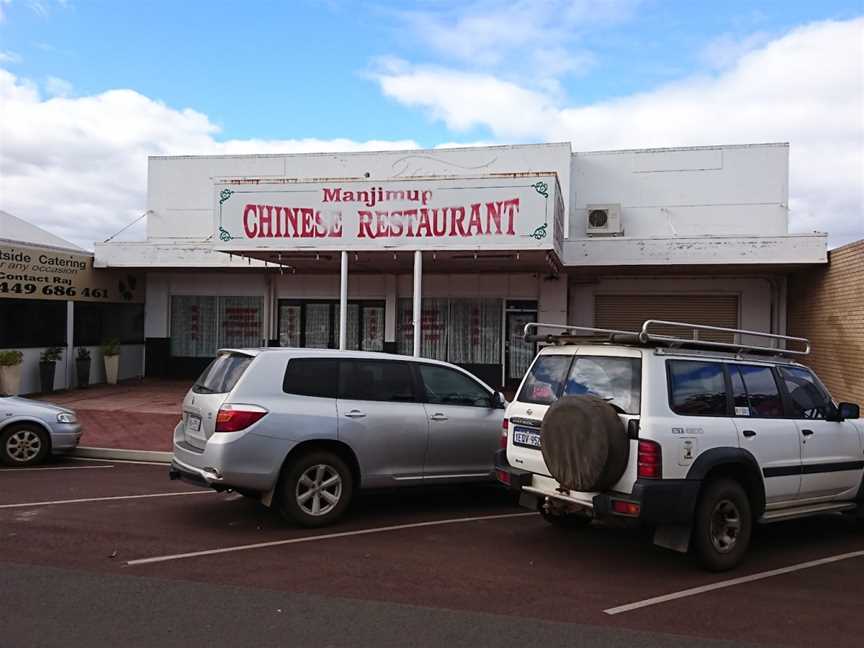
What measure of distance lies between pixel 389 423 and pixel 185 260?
1209 cm

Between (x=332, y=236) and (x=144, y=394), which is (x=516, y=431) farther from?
(x=144, y=394)

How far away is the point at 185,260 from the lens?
17.9 metres

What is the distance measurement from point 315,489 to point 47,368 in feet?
41.9

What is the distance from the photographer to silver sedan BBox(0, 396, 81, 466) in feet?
32.2

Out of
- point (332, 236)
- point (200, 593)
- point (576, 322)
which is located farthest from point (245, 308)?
point (200, 593)

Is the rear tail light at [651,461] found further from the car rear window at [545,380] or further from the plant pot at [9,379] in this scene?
the plant pot at [9,379]

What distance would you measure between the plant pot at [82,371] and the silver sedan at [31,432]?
8.50 meters

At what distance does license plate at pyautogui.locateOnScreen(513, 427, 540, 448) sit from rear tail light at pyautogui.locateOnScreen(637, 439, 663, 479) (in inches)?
41.3

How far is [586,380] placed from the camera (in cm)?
623

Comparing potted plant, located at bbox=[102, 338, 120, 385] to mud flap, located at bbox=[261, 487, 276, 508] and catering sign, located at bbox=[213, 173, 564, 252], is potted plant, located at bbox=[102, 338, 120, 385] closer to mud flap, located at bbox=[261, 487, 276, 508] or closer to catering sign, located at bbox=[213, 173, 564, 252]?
catering sign, located at bbox=[213, 173, 564, 252]

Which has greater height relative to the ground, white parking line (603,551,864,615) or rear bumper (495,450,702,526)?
rear bumper (495,450,702,526)

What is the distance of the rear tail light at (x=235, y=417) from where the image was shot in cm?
665

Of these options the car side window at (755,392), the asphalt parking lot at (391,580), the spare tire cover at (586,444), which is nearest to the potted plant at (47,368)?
the asphalt parking lot at (391,580)

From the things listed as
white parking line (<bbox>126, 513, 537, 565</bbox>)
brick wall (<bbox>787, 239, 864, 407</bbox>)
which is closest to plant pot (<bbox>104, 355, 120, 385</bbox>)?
white parking line (<bbox>126, 513, 537, 565</bbox>)
